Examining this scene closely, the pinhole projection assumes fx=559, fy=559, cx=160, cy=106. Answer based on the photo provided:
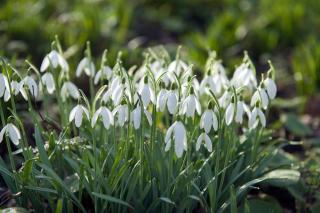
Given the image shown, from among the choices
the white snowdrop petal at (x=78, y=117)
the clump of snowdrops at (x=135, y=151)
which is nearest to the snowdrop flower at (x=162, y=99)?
the clump of snowdrops at (x=135, y=151)

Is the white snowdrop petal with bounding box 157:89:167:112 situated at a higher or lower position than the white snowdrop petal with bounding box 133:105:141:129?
higher

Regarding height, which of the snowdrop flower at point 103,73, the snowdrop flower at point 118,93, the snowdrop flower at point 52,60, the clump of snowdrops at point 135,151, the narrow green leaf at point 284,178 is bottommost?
the narrow green leaf at point 284,178

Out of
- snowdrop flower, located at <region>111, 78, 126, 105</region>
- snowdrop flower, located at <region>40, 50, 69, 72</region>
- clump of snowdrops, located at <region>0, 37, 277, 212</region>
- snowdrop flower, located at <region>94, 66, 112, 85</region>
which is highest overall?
snowdrop flower, located at <region>40, 50, 69, 72</region>

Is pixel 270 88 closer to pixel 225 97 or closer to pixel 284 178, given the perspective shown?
pixel 225 97

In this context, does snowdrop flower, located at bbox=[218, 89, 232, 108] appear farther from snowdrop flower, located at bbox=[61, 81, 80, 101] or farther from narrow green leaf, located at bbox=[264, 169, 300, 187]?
snowdrop flower, located at bbox=[61, 81, 80, 101]

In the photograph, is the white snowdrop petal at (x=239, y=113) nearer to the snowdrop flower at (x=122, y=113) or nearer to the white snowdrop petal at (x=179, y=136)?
the white snowdrop petal at (x=179, y=136)

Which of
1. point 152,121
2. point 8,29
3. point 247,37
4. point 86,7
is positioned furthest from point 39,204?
point 247,37

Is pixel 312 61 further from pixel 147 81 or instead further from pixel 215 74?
pixel 147 81

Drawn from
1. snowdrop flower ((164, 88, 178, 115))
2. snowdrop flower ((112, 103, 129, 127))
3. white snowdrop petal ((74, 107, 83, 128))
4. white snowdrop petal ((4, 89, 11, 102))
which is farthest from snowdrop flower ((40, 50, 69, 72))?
snowdrop flower ((164, 88, 178, 115))
